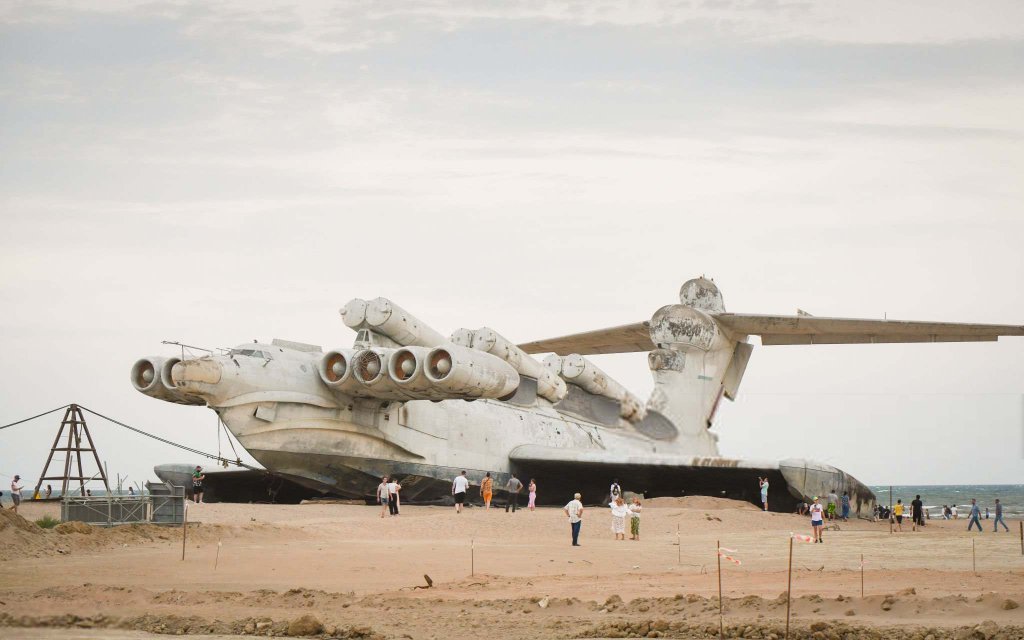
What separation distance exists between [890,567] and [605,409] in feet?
61.2

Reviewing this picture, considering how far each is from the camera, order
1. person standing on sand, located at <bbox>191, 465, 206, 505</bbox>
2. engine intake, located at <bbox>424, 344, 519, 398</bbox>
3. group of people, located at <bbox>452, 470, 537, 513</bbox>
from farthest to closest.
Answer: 1. person standing on sand, located at <bbox>191, 465, 206, 505</bbox>
2. group of people, located at <bbox>452, 470, 537, 513</bbox>
3. engine intake, located at <bbox>424, 344, 519, 398</bbox>

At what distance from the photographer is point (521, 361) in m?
28.2

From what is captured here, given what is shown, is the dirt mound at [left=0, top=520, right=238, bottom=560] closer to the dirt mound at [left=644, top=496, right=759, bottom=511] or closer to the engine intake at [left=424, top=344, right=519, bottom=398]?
the engine intake at [left=424, top=344, right=519, bottom=398]

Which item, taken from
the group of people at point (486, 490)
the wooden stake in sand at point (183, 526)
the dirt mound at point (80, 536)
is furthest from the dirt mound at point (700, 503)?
the dirt mound at point (80, 536)

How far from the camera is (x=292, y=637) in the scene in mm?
10297

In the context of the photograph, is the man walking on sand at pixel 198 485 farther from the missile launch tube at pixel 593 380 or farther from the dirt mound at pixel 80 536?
the missile launch tube at pixel 593 380

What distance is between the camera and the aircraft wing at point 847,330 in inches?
1063

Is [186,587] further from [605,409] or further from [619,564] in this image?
[605,409]

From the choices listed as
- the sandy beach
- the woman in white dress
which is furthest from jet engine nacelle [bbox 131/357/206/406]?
the woman in white dress

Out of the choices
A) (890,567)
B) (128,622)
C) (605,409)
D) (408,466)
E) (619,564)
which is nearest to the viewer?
(128,622)

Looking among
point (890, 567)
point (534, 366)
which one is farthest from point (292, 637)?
point (534, 366)

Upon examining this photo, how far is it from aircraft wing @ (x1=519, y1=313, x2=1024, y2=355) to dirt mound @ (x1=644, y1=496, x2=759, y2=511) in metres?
5.22

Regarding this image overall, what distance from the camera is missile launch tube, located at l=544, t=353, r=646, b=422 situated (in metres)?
31.2

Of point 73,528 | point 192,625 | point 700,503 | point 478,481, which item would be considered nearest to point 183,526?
point 73,528
